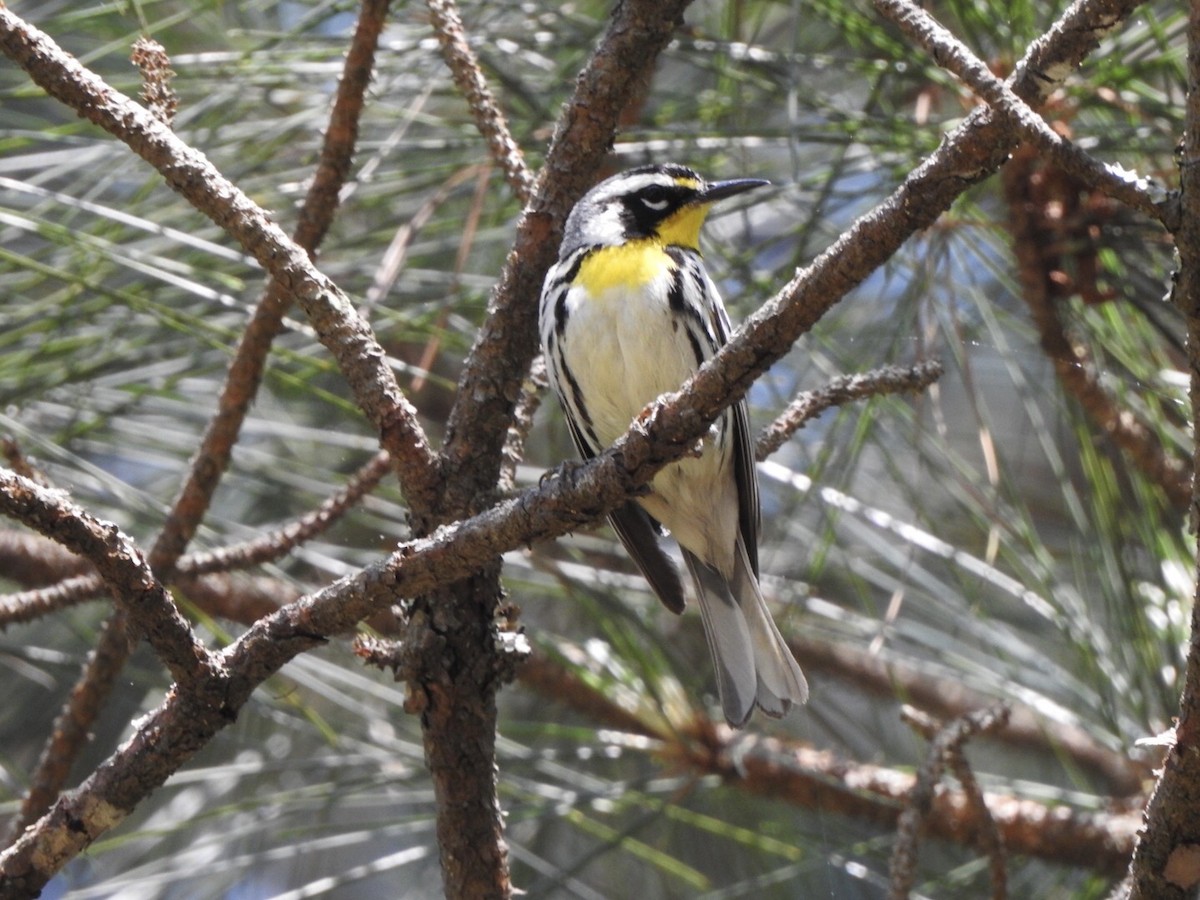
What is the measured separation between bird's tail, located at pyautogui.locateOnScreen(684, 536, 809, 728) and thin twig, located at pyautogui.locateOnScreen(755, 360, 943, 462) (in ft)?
1.47

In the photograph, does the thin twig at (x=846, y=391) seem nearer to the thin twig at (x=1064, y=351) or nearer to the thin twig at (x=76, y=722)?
the thin twig at (x=1064, y=351)

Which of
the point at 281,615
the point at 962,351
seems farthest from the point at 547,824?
the point at 281,615

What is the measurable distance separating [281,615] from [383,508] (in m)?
1.14

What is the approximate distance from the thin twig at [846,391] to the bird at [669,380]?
35 centimetres

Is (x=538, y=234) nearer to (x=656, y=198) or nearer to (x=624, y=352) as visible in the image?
(x=624, y=352)

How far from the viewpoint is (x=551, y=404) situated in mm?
2486

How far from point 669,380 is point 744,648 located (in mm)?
368

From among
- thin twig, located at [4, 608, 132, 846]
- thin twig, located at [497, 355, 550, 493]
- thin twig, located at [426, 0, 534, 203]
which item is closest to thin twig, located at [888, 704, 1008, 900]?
thin twig, located at [497, 355, 550, 493]

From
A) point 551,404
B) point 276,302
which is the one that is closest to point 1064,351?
point 551,404

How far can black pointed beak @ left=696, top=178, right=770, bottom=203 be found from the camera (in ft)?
6.24

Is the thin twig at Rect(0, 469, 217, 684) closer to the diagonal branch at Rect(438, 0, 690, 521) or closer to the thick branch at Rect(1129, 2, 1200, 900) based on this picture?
the diagonal branch at Rect(438, 0, 690, 521)

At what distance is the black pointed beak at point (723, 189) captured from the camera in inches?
74.9

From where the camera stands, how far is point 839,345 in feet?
7.38

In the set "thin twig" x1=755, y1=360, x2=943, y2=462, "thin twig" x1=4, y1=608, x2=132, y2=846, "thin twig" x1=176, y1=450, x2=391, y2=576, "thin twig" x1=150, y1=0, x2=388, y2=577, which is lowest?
"thin twig" x1=4, y1=608, x2=132, y2=846
